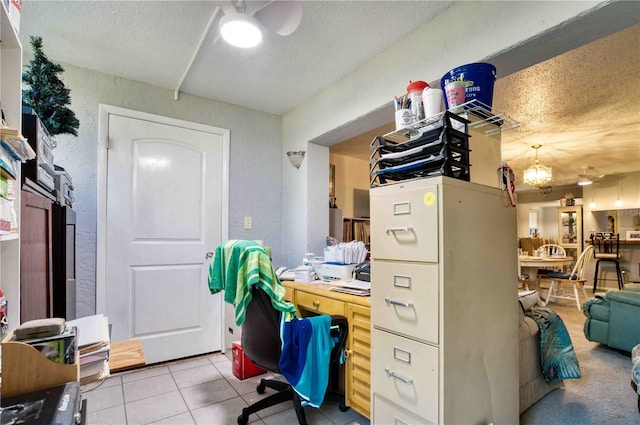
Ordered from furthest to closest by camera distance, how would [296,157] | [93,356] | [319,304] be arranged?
[296,157]
[319,304]
[93,356]

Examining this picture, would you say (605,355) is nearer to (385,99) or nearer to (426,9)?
(385,99)

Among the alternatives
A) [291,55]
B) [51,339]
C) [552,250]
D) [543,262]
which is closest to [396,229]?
[51,339]

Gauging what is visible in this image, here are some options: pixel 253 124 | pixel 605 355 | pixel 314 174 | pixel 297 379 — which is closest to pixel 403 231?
pixel 297 379

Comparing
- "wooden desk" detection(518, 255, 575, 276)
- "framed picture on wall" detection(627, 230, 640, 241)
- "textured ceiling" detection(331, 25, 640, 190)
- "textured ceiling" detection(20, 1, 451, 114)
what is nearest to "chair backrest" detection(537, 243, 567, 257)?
"wooden desk" detection(518, 255, 575, 276)

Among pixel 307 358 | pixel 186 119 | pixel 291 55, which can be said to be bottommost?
pixel 307 358

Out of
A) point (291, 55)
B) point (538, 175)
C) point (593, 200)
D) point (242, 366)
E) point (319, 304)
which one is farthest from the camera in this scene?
point (593, 200)

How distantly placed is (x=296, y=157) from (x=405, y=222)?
1.87m

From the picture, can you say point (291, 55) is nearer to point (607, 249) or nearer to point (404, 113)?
point (404, 113)

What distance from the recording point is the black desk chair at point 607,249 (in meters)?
6.39

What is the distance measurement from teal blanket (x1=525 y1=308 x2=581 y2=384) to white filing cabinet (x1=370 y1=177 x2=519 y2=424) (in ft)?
1.94

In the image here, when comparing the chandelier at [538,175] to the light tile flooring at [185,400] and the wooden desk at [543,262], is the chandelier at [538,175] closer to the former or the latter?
the wooden desk at [543,262]

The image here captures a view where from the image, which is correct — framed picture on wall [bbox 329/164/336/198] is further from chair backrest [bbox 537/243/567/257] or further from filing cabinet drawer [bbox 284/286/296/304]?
chair backrest [bbox 537/243/567/257]

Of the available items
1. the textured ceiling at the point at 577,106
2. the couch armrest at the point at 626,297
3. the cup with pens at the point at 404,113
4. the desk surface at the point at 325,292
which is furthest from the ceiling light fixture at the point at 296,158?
the couch armrest at the point at 626,297

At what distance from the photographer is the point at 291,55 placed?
2203 millimetres
